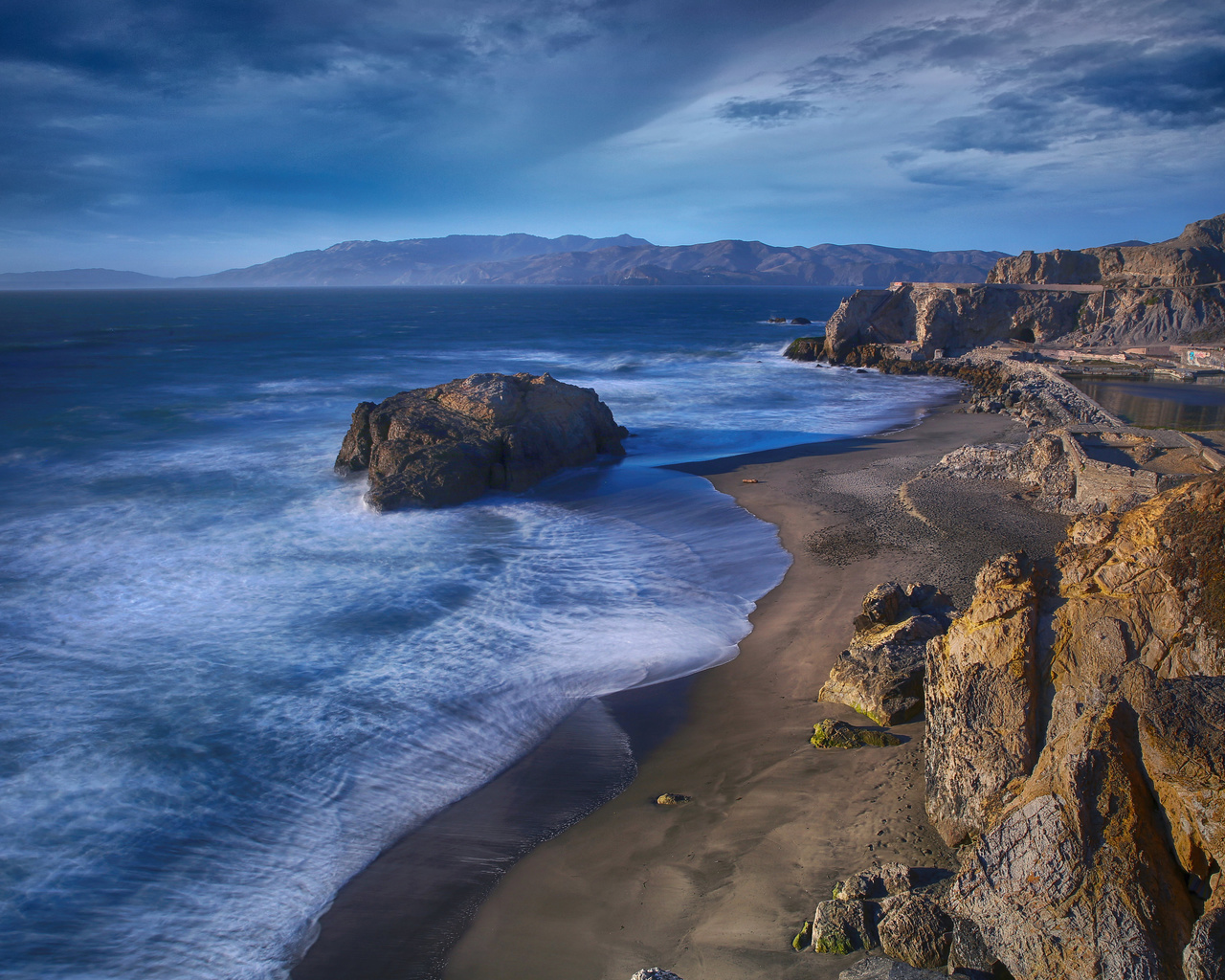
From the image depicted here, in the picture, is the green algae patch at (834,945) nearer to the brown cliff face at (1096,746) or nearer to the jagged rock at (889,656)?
the brown cliff face at (1096,746)

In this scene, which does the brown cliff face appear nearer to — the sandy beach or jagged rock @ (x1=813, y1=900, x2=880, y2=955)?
jagged rock @ (x1=813, y1=900, x2=880, y2=955)

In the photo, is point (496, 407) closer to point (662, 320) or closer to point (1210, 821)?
point (1210, 821)

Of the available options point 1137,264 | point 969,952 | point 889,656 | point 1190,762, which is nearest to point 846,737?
point 889,656

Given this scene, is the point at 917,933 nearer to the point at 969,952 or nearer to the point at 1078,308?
the point at 969,952

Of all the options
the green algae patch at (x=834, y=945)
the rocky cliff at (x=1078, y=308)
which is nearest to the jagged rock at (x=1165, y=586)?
the green algae patch at (x=834, y=945)

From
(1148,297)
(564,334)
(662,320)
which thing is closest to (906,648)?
(1148,297)

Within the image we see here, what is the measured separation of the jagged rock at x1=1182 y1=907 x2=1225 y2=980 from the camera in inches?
122

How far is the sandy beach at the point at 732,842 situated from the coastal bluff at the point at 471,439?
28.0 ft

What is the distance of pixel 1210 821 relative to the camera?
3402 mm

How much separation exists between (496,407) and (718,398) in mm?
14389

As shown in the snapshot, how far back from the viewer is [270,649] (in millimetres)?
9508

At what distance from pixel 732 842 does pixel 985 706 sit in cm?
214

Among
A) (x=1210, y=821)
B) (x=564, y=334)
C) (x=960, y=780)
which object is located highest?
(x=564, y=334)

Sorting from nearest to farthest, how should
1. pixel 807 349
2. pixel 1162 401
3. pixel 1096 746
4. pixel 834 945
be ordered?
pixel 1096 746 < pixel 834 945 < pixel 1162 401 < pixel 807 349
